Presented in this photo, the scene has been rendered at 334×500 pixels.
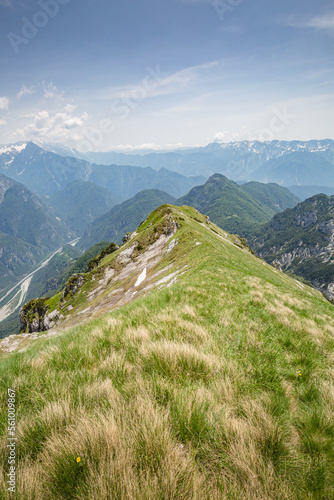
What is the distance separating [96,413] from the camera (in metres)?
2.57

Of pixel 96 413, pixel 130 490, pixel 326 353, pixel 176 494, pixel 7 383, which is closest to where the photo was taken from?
pixel 130 490

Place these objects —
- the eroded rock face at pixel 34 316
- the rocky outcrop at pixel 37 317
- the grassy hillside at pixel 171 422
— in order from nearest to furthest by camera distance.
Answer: the grassy hillside at pixel 171 422 → the rocky outcrop at pixel 37 317 → the eroded rock face at pixel 34 316

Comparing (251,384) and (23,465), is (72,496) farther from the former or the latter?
(251,384)

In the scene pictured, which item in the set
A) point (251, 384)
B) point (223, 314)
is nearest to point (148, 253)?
point (223, 314)

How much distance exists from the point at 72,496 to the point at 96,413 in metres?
0.75
